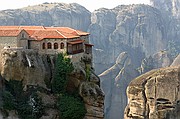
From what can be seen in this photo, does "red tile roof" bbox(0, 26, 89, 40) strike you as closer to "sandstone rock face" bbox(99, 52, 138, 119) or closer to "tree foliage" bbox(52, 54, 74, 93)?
"tree foliage" bbox(52, 54, 74, 93)

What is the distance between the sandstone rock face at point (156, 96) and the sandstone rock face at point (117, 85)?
54.2 meters

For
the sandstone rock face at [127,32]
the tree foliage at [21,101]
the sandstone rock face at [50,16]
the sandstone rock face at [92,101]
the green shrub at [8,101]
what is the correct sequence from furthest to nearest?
the sandstone rock face at [127,32] < the sandstone rock face at [50,16] < the sandstone rock face at [92,101] < the tree foliage at [21,101] < the green shrub at [8,101]

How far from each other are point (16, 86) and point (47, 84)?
3013 mm

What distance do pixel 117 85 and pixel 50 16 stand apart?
3885 centimetres

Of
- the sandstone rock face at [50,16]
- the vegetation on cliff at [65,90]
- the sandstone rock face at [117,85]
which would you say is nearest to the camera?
the vegetation on cliff at [65,90]

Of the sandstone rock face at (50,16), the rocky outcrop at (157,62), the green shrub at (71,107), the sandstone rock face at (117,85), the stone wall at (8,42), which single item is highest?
the sandstone rock face at (50,16)

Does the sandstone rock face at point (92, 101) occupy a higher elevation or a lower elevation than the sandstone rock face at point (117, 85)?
higher

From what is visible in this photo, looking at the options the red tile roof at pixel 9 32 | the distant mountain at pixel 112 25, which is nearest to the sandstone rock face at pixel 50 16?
the distant mountain at pixel 112 25

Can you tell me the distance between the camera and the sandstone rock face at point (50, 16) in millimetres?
111775

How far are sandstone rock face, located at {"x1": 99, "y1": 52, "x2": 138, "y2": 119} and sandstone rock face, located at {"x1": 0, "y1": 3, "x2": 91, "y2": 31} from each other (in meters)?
28.1

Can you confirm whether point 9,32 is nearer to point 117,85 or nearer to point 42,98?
point 42,98

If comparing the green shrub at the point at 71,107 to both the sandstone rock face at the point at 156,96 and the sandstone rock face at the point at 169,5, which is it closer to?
the sandstone rock face at the point at 156,96

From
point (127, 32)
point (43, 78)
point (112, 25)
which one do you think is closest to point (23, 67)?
point (43, 78)

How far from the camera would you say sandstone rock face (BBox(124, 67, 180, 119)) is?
31.0m
